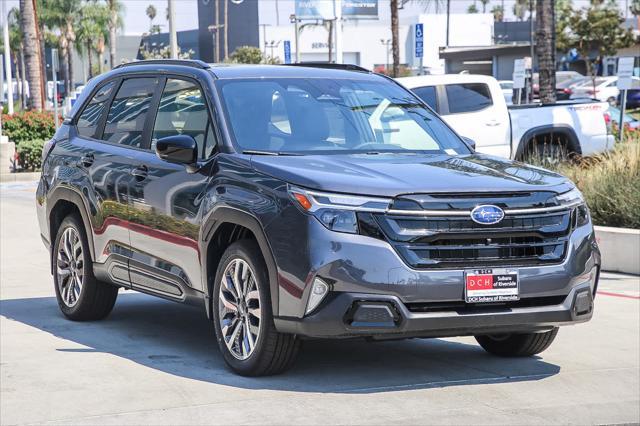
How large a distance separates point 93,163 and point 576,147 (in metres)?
11.4

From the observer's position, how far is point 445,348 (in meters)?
8.36

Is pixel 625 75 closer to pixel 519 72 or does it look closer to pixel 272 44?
pixel 519 72

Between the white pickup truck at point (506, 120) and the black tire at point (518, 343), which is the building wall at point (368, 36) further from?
the black tire at point (518, 343)

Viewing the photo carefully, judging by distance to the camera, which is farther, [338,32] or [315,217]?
[338,32]

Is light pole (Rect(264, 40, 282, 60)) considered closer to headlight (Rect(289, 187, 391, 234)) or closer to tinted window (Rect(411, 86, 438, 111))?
tinted window (Rect(411, 86, 438, 111))

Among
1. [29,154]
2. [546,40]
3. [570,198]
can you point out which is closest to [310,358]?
[570,198]

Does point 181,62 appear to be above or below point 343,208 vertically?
above

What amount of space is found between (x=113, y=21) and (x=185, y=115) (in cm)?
10780

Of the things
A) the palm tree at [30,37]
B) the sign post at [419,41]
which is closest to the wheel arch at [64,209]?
the sign post at [419,41]

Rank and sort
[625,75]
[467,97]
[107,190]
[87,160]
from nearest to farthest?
[107,190] < [87,160] < [467,97] < [625,75]

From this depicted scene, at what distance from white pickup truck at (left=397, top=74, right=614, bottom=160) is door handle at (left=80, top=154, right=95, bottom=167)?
9.83 metres

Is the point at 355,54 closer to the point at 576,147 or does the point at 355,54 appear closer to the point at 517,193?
the point at 576,147

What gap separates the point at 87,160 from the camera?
9.10 metres

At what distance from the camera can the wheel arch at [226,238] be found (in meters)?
6.82
